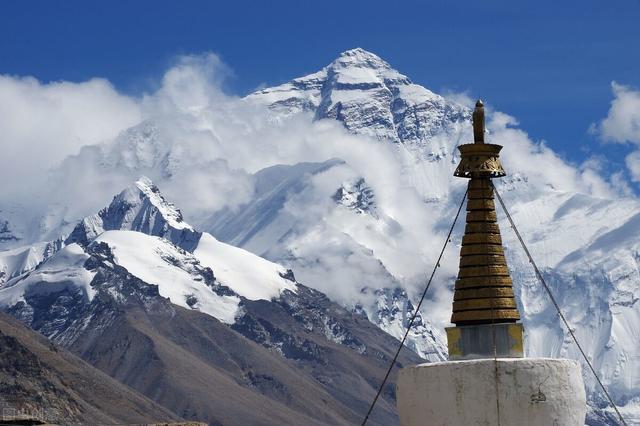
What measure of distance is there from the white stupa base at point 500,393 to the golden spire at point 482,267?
0.65 m

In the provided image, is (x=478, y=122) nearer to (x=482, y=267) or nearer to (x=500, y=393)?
(x=482, y=267)

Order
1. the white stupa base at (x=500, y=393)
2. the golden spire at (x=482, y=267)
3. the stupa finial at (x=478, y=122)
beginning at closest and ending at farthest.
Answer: the white stupa base at (x=500, y=393) → the golden spire at (x=482, y=267) → the stupa finial at (x=478, y=122)

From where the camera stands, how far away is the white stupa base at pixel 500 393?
23172 millimetres

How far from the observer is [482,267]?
23734 mm

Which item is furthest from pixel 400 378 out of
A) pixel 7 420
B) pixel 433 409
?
pixel 7 420

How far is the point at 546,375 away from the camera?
23406 millimetres

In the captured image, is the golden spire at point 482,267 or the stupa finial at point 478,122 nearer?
the golden spire at point 482,267

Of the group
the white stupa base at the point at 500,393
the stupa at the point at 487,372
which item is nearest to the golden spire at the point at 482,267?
the stupa at the point at 487,372

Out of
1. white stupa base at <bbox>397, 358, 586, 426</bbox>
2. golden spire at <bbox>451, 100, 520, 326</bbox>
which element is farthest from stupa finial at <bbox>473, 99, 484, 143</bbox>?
white stupa base at <bbox>397, 358, 586, 426</bbox>

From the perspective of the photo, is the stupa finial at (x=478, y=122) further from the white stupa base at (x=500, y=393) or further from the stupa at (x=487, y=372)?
the white stupa base at (x=500, y=393)

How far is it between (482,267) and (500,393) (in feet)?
5.75

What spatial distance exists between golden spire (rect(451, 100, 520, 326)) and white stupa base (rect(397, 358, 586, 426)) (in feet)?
2.13

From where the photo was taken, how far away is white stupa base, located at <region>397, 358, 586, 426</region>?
23.2 meters

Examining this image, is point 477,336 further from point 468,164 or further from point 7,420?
point 7,420
